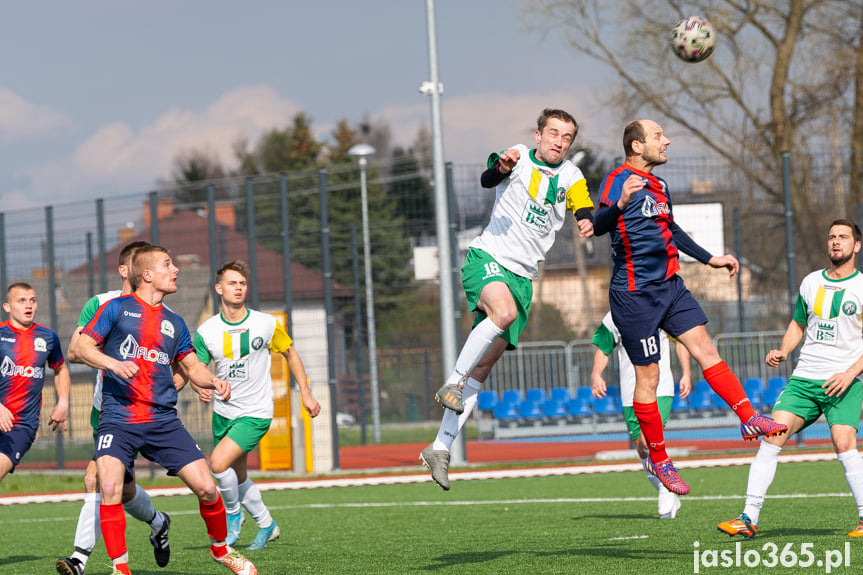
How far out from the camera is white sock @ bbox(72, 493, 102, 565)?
22.9 feet

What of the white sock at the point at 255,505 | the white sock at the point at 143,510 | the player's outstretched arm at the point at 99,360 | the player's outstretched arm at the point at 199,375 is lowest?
the white sock at the point at 255,505

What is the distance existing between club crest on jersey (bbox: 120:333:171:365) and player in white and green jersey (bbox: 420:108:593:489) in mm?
1829

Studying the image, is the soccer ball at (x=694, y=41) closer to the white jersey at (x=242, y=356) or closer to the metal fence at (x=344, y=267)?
the white jersey at (x=242, y=356)

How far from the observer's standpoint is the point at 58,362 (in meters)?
8.97

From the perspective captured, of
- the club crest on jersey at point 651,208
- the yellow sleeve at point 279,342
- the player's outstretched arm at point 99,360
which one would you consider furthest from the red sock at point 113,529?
the club crest on jersey at point 651,208

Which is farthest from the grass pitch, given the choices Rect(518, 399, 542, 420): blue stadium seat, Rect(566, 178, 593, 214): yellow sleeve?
Rect(518, 399, 542, 420): blue stadium seat

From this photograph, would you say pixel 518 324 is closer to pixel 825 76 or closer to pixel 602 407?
pixel 602 407

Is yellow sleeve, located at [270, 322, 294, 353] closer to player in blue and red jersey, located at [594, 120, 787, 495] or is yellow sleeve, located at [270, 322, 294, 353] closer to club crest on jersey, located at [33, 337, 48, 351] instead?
club crest on jersey, located at [33, 337, 48, 351]

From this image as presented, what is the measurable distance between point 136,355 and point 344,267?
11444 mm

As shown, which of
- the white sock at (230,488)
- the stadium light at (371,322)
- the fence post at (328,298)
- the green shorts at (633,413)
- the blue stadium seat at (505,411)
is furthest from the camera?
the blue stadium seat at (505,411)

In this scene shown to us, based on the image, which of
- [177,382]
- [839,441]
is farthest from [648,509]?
[177,382]

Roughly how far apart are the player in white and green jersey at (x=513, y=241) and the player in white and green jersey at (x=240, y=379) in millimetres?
2165

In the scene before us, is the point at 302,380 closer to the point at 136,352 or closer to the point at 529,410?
the point at 136,352

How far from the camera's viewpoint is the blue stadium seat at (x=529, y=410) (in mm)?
22422
